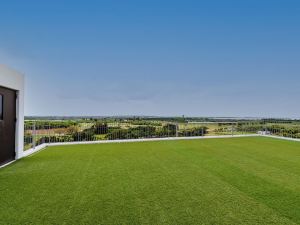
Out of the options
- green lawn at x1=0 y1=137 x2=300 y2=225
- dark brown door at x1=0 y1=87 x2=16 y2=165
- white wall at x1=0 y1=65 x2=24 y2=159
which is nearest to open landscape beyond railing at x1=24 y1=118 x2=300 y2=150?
white wall at x1=0 y1=65 x2=24 y2=159

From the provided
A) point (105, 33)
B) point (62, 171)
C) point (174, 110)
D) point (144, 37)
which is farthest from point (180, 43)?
point (62, 171)

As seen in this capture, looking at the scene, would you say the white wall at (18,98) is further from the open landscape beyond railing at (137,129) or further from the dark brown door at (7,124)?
the open landscape beyond railing at (137,129)

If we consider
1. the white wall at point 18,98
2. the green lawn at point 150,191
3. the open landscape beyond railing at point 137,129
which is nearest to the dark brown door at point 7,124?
the white wall at point 18,98

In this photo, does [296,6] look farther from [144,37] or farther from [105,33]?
[105,33]

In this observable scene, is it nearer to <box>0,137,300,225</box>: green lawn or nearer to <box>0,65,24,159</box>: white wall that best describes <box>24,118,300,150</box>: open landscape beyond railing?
<box>0,65,24,159</box>: white wall

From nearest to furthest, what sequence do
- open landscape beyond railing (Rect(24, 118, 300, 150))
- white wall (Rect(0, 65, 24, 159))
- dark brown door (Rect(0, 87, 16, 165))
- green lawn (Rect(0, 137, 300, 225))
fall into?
green lawn (Rect(0, 137, 300, 225)), dark brown door (Rect(0, 87, 16, 165)), white wall (Rect(0, 65, 24, 159)), open landscape beyond railing (Rect(24, 118, 300, 150))

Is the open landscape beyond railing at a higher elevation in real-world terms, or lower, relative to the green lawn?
higher
